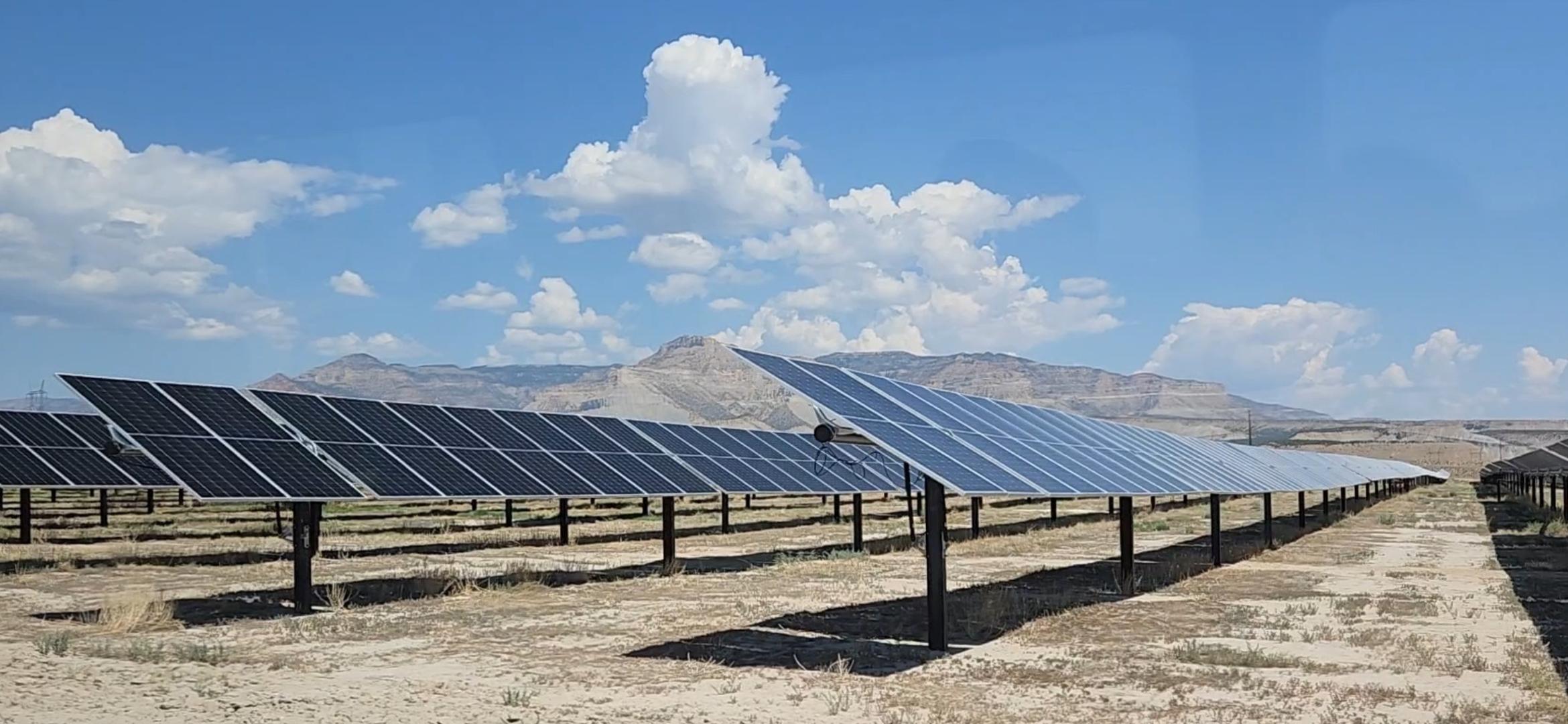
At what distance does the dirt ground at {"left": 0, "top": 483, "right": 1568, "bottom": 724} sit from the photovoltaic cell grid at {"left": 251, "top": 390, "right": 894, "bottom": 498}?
5.61ft

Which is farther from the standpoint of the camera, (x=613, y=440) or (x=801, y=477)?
(x=801, y=477)

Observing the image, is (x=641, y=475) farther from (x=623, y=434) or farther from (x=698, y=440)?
(x=698, y=440)

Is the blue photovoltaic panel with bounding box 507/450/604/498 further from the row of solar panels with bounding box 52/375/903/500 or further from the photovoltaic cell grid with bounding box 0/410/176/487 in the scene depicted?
the photovoltaic cell grid with bounding box 0/410/176/487

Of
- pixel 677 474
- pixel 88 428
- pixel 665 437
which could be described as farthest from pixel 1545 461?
pixel 88 428

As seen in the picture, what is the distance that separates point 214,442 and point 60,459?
16.7m

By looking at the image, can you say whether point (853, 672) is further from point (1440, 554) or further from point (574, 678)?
point (1440, 554)

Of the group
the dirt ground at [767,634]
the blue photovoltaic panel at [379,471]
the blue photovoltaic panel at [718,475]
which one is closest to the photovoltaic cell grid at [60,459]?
the dirt ground at [767,634]

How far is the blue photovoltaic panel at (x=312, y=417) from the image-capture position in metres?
23.7

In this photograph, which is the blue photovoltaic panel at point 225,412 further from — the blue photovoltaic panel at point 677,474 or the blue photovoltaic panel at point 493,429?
the blue photovoltaic panel at point 677,474

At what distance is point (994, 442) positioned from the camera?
67.3ft

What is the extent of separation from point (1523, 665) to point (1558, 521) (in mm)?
35350

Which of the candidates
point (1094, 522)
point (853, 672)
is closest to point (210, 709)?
point (853, 672)

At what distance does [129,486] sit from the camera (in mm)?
34281

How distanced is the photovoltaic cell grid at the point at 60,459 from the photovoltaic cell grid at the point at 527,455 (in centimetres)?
695
